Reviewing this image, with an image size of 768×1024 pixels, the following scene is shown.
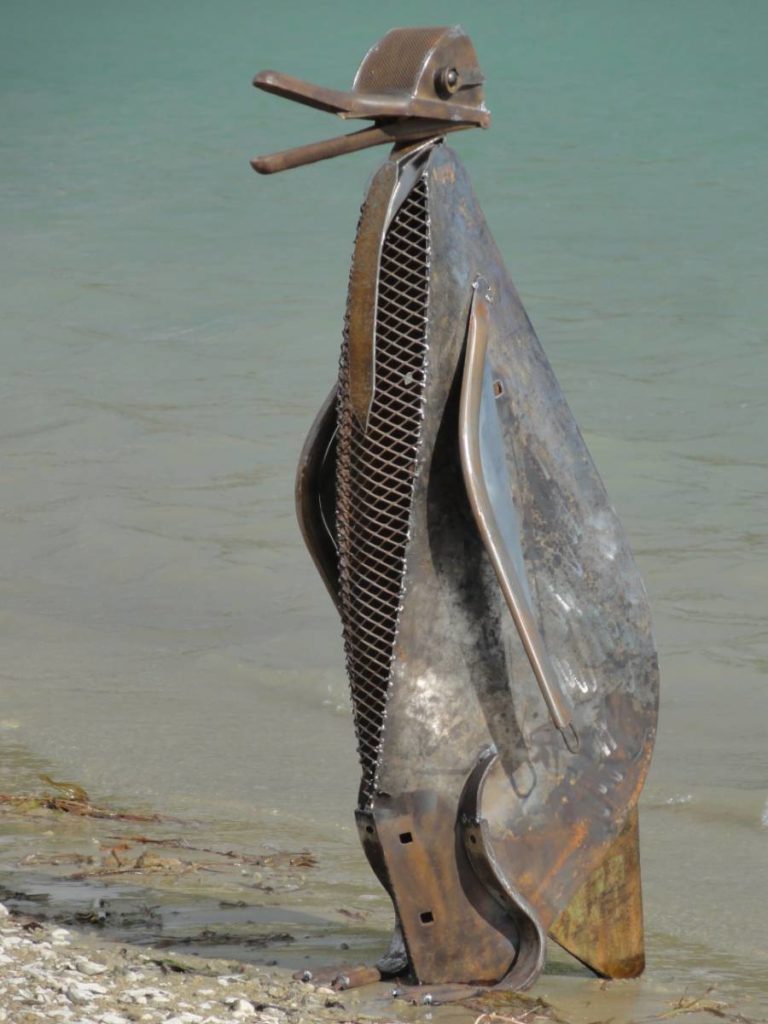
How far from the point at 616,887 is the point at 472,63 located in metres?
1.67

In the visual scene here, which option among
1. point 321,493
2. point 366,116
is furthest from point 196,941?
point 366,116

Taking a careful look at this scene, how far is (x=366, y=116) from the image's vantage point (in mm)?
3512

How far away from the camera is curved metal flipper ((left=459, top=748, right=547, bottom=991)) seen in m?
3.71

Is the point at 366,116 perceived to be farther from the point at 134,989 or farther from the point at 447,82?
the point at 134,989

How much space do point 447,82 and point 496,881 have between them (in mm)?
1506

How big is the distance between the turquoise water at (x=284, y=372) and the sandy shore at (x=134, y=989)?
868mm

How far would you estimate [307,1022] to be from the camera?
3.54 metres

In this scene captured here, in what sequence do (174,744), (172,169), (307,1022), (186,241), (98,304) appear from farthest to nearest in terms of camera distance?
(172,169)
(186,241)
(98,304)
(174,744)
(307,1022)

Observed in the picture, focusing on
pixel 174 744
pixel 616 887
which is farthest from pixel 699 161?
pixel 616 887

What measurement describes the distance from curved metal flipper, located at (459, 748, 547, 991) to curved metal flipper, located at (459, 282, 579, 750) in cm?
20

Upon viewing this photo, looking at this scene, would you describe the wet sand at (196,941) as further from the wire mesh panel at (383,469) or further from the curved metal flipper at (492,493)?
the curved metal flipper at (492,493)

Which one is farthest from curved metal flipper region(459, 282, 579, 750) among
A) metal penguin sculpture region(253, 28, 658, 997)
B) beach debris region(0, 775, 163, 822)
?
beach debris region(0, 775, 163, 822)

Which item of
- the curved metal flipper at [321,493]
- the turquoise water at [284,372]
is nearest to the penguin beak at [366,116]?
the curved metal flipper at [321,493]

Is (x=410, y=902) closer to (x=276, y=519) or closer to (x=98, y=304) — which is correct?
(x=276, y=519)
